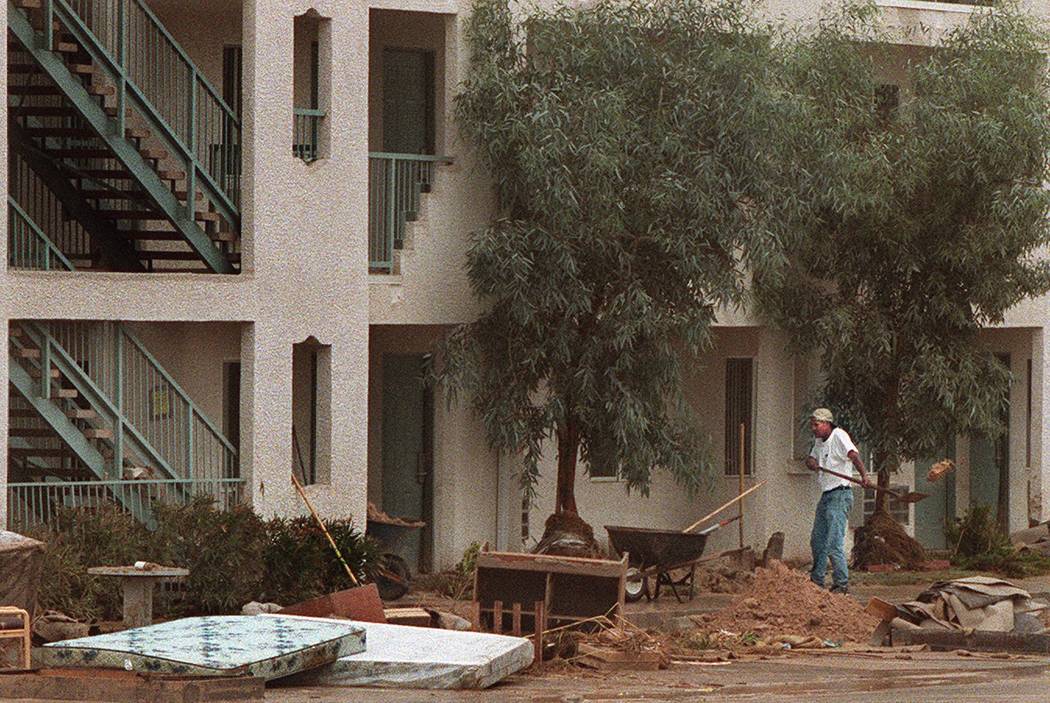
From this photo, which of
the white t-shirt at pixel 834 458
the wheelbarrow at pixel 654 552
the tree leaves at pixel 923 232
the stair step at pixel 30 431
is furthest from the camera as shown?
the tree leaves at pixel 923 232

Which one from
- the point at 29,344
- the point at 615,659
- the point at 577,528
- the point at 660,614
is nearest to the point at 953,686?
the point at 615,659

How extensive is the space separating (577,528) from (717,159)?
414 centimetres

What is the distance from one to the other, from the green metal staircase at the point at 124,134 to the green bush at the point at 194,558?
3.17 meters

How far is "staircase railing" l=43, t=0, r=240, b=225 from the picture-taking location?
22906 millimetres

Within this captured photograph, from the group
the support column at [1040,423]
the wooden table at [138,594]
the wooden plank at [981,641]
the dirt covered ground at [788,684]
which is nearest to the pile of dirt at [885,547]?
the support column at [1040,423]

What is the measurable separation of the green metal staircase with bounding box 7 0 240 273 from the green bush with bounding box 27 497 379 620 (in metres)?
3.17

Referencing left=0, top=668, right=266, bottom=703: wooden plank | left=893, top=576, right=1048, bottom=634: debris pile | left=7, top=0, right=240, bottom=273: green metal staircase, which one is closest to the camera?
left=0, top=668, right=266, bottom=703: wooden plank

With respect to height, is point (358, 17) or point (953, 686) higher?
point (358, 17)

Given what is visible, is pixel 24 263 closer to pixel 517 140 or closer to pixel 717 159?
pixel 517 140

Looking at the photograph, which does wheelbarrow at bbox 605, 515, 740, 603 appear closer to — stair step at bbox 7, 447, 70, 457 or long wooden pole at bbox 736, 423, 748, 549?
long wooden pole at bbox 736, 423, 748, 549

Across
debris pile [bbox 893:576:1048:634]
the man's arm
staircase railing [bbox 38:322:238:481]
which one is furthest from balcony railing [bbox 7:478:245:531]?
debris pile [bbox 893:576:1048:634]

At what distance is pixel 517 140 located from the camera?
80.8 ft

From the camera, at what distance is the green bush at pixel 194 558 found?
2064 cm

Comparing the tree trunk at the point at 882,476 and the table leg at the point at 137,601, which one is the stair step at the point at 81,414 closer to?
the table leg at the point at 137,601
